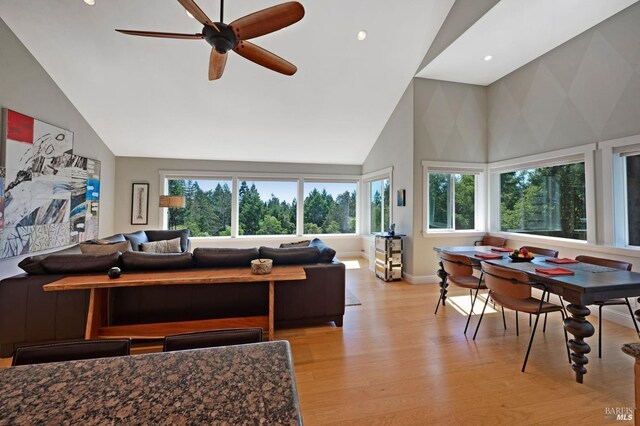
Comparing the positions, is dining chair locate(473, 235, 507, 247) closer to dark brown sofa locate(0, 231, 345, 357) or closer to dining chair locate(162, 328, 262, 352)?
dark brown sofa locate(0, 231, 345, 357)

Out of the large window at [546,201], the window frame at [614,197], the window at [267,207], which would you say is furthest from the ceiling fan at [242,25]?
the window at [267,207]

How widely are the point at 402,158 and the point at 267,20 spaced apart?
353cm

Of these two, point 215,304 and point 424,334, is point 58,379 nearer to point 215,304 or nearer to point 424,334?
point 215,304

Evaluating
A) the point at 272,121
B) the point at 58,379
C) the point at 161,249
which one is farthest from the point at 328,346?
the point at 272,121

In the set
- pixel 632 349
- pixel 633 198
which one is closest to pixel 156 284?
pixel 632 349

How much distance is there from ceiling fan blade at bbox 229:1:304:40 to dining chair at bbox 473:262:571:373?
271cm

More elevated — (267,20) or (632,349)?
(267,20)

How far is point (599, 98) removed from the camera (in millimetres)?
3330

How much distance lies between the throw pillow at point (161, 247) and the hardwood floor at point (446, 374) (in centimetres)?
279

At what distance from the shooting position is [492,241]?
15.6 ft

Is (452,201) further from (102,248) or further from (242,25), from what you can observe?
(102,248)

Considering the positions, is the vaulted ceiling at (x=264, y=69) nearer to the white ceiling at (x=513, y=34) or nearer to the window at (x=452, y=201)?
the white ceiling at (x=513, y=34)

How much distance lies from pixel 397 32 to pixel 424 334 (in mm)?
4104

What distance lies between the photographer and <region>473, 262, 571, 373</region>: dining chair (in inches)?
89.3
